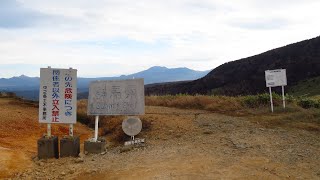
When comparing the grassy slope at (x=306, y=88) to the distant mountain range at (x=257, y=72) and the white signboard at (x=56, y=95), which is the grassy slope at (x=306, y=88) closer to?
the distant mountain range at (x=257, y=72)

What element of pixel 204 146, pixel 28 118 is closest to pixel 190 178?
pixel 204 146

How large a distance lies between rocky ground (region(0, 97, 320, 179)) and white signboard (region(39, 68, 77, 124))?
1185mm

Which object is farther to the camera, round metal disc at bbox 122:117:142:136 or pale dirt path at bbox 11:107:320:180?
round metal disc at bbox 122:117:142:136

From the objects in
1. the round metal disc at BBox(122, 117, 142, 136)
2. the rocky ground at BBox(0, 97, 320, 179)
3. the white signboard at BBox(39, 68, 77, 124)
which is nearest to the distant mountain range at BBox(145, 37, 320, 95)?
the rocky ground at BBox(0, 97, 320, 179)

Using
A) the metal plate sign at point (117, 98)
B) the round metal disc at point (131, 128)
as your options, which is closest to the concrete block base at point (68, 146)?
the metal plate sign at point (117, 98)

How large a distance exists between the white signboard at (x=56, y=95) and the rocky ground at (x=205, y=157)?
1.19 m

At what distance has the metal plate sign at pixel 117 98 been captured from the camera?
12.1 meters

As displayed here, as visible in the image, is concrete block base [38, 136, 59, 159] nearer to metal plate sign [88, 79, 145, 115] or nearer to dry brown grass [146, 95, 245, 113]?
metal plate sign [88, 79, 145, 115]

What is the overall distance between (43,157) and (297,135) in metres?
7.26

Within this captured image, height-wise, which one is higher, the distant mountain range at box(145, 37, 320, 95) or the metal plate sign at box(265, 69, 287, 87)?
the distant mountain range at box(145, 37, 320, 95)

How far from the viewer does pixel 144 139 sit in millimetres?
12289

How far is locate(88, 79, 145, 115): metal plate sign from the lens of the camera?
1215 centimetres

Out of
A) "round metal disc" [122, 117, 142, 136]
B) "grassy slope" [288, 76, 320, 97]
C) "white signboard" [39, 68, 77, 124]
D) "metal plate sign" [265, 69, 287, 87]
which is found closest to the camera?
"white signboard" [39, 68, 77, 124]

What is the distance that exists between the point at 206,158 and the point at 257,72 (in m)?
68.4
